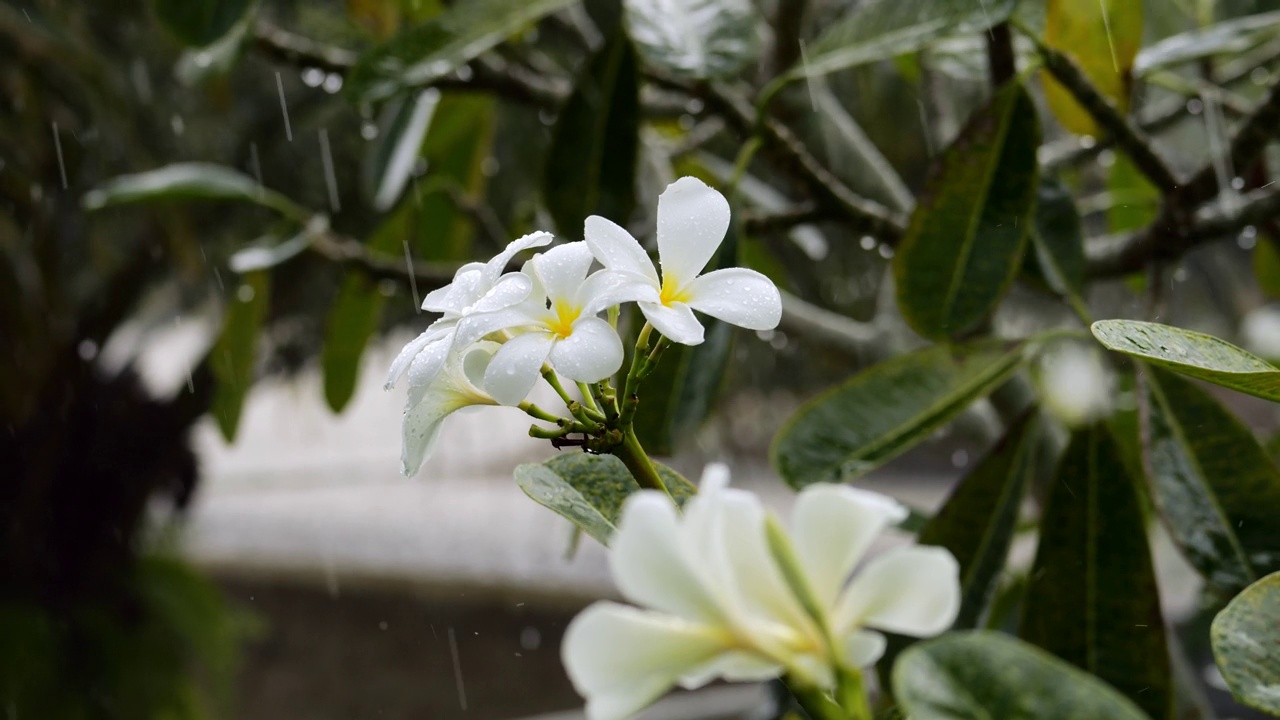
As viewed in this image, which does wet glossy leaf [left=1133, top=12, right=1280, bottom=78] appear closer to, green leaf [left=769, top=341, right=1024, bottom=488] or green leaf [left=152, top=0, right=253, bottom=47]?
green leaf [left=769, top=341, right=1024, bottom=488]

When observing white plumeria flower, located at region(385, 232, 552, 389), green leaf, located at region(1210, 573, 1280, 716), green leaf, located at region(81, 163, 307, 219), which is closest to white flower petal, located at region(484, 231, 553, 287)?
white plumeria flower, located at region(385, 232, 552, 389)

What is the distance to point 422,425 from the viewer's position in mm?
161

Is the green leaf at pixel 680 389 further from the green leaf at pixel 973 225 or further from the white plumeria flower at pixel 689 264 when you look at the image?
the white plumeria flower at pixel 689 264

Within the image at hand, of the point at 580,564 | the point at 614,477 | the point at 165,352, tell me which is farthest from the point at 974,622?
the point at 165,352

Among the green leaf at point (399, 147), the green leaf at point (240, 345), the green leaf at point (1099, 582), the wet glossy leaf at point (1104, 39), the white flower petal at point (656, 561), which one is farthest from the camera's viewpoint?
the green leaf at point (240, 345)

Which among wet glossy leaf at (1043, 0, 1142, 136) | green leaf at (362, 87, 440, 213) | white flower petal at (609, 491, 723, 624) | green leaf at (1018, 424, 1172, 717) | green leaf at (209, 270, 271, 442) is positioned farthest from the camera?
green leaf at (209, 270, 271, 442)

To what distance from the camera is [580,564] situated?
6.81 ft

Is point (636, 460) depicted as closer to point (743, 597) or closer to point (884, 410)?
point (743, 597)

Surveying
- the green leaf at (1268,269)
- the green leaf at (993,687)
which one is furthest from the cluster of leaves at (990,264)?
the green leaf at (1268,269)

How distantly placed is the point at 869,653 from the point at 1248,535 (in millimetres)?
208

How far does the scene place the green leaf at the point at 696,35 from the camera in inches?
14.6

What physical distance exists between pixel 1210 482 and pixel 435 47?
13.1 inches

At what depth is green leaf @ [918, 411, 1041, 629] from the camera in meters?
0.31

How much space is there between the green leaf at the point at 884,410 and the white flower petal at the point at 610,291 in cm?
16
